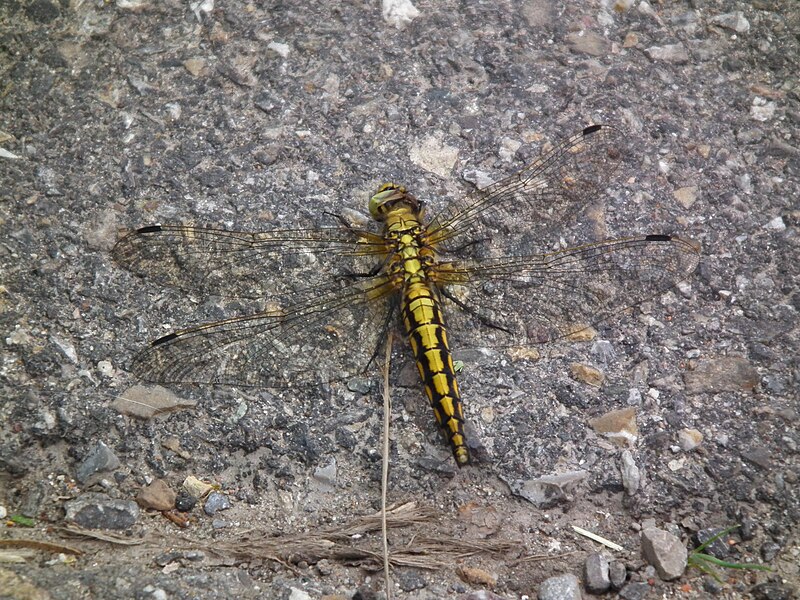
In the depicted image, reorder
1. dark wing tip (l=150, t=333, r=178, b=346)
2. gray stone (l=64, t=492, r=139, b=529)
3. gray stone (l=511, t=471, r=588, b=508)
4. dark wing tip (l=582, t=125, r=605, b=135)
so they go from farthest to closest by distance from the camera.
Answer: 1. dark wing tip (l=582, t=125, r=605, b=135)
2. dark wing tip (l=150, t=333, r=178, b=346)
3. gray stone (l=511, t=471, r=588, b=508)
4. gray stone (l=64, t=492, r=139, b=529)

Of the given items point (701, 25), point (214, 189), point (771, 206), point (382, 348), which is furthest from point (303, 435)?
point (701, 25)

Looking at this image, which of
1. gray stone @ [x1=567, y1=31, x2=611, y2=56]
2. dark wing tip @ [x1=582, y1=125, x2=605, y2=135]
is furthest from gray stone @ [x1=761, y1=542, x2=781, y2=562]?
gray stone @ [x1=567, y1=31, x2=611, y2=56]

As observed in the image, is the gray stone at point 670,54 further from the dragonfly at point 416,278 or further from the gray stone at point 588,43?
the dragonfly at point 416,278

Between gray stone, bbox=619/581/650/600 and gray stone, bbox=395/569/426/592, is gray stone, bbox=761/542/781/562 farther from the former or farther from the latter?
gray stone, bbox=395/569/426/592

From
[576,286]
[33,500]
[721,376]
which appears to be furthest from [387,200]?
[33,500]

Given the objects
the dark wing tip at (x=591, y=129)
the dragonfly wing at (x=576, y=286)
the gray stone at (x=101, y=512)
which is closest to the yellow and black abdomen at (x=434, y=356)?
the dragonfly wing at (x=576, y=286)
